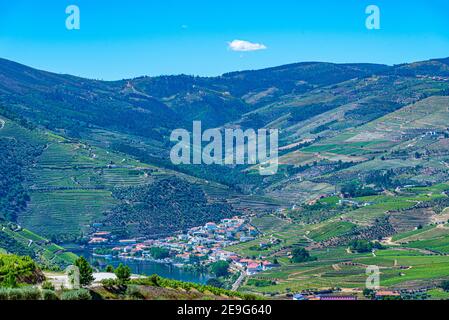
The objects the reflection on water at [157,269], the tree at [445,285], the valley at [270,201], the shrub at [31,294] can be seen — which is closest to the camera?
the shrub at [31,294]

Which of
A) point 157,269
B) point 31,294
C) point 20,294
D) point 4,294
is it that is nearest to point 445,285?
point 157,269

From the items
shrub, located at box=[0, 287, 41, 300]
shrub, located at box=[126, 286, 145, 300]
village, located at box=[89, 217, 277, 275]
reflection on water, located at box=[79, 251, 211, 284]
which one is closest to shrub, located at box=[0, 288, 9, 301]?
shrub, located at box=[0, 287, 41, 300]

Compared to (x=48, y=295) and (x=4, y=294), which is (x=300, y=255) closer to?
(x=48, y=295)

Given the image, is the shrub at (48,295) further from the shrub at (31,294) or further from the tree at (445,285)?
the tree at (445,285)

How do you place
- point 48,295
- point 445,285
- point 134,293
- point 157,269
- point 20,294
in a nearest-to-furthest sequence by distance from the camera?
point 20,294, point 48,295, point 134,293, point 445,285, point 157,269

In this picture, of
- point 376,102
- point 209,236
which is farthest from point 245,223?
point 376,102

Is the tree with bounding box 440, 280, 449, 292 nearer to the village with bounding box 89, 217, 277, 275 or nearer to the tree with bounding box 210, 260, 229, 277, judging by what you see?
the village with bounding box 89, 217, 277, 275

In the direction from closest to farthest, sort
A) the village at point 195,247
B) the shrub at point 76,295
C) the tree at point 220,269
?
the shrub at point 76,295
the tree at point 220,269
the village at point 195,247

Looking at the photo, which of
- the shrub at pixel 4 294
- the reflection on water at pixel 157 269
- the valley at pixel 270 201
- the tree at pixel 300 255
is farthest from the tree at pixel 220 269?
the shrub at pixel 4 294
